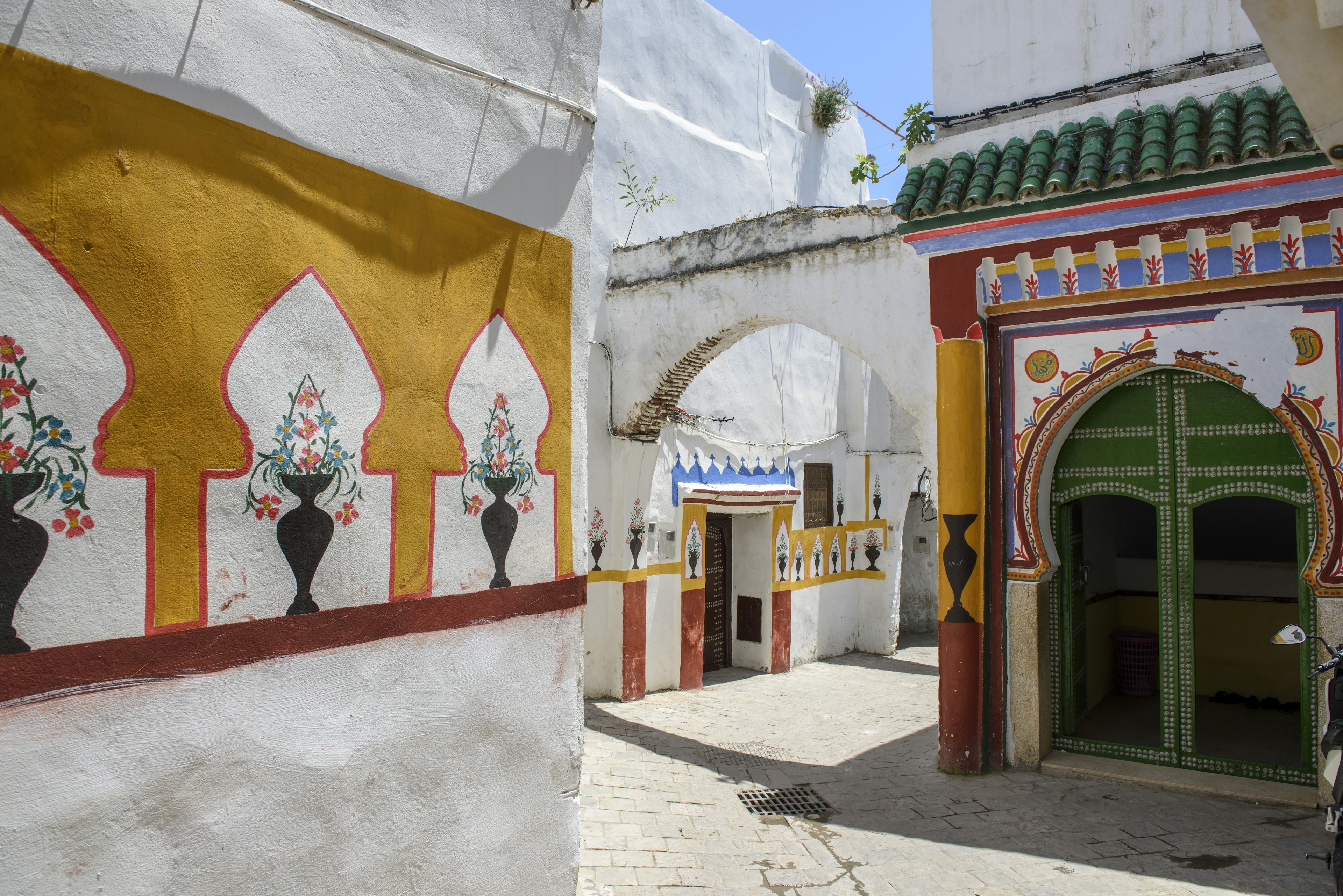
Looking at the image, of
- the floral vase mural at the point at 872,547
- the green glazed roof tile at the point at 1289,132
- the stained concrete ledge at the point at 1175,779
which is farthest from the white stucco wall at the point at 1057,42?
the floral vase mural at the point at 872,547

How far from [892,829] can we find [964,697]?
1.22 metres

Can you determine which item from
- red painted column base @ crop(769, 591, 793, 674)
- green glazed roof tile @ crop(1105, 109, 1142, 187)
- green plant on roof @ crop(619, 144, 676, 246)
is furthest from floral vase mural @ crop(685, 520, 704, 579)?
green glazed roof tile @ crop(1105, 109, 1142, 187)

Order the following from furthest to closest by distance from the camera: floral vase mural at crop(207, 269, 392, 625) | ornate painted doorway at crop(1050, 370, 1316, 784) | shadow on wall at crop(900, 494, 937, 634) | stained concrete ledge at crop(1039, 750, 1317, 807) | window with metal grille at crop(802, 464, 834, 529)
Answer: shadow on wall at crop(900, 494, 937, 634) < window with metal grille at crop(802, 464, 834, 529) < ornate painted doorway at crop(1050, 370, 1316, 784) < stained concrete ledge at crop(1039, 750, 1317, 807) < floral vase mural at crop(207, 269, 392, 625)

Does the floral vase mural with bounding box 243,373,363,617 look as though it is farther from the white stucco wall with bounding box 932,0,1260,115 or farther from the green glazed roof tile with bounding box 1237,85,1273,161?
the white stucco wall with bounding box 932,0,1260,115

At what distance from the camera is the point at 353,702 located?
2.63 metres

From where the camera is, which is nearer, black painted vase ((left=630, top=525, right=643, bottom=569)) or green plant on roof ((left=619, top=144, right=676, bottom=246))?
black painted vase ((left=630, top=525, right=643, bottom=569))

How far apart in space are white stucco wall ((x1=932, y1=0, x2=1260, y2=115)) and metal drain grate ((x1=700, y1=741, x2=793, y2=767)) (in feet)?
16.0

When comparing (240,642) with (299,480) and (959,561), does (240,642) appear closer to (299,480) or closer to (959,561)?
(299,480)

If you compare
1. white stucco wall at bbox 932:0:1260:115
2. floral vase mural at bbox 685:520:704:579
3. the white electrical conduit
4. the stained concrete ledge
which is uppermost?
white stucco wall at bbox 932:0:1260:115

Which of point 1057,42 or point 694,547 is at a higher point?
point 1057,42

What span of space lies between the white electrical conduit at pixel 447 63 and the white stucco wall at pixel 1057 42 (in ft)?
12.9

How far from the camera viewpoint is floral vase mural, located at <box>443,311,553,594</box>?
2979 millimetres

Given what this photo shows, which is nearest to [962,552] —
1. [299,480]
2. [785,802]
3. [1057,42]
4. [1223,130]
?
[785,802]

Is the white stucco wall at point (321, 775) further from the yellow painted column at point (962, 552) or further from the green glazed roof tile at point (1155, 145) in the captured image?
the green glazed roof tile at point (1155, 145)
